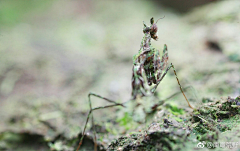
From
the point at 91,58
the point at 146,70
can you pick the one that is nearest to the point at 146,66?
the point at 146,70

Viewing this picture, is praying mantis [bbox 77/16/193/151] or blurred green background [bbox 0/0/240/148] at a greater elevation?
blurred green background [bbox 0/0/240/148]

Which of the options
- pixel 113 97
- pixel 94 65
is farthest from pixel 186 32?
pixel 113 97

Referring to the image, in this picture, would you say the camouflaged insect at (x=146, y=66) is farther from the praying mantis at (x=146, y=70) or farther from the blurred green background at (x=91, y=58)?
the blurred green background at (x=91, y=58)

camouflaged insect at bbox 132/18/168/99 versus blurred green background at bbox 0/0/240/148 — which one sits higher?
blurred green background at bbox 0/0/240/148

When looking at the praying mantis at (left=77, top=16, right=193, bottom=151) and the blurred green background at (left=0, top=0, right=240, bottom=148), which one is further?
the blurred green background at (left=0, top=0, right=240, bottom=148)

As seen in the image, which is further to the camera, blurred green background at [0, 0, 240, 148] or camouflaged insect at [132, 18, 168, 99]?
blurred green background at [0, 0, 240, 148]

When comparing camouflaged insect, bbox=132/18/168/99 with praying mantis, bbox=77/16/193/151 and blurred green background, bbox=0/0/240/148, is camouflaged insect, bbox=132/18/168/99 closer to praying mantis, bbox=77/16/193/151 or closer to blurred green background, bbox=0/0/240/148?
praying mantis, bbox=77/16/193/151

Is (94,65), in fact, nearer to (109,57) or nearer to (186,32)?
(109,57)

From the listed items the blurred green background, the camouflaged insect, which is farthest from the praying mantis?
the blurred green background
